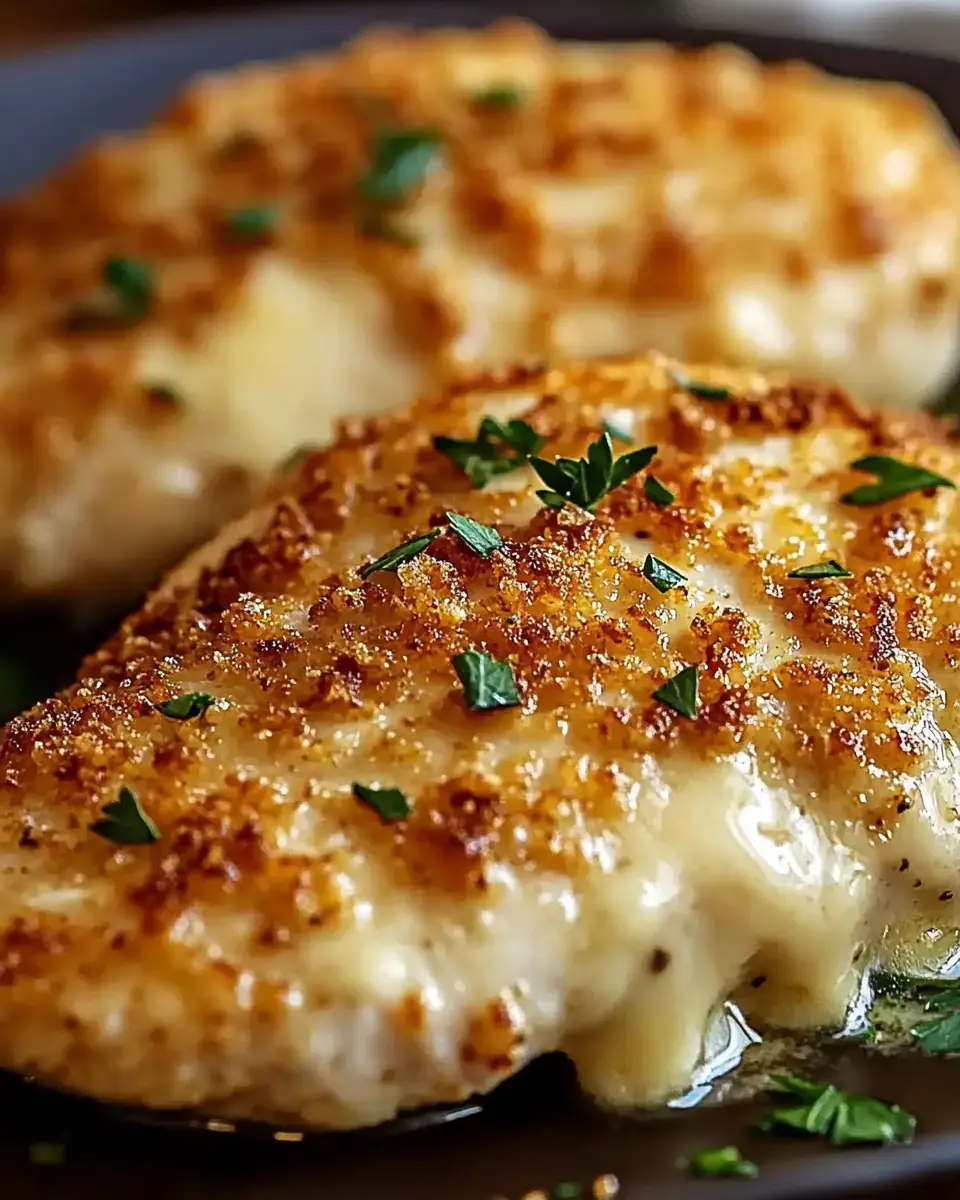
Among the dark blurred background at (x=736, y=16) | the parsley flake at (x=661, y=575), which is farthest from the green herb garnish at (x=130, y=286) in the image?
the dark blurred background at (x=736, y=16)

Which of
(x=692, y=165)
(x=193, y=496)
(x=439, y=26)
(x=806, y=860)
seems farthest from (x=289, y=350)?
(x=439, y=26)

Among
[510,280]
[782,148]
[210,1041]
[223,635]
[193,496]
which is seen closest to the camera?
[210,1041]

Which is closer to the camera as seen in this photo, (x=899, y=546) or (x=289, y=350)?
(x=899, y=546)

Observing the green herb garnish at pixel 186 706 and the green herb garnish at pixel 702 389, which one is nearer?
the green herb garnish at pixel 186 706

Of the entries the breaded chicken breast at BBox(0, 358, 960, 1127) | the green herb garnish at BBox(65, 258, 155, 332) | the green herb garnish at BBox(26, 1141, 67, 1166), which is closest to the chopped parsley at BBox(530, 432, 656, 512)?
the breaded chicken breast at BBox(0, 358, 960, 1127)

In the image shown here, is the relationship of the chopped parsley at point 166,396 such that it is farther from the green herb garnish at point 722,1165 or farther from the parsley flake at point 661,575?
the green herb garnish at point 722,1165

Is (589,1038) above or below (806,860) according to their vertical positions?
below

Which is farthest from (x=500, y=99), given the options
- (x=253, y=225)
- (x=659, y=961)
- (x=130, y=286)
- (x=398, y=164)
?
(x=659, y=961)

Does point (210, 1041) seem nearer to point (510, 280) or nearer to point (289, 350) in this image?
point (289, 350)

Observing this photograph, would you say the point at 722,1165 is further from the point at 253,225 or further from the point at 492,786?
the point at 253,225
